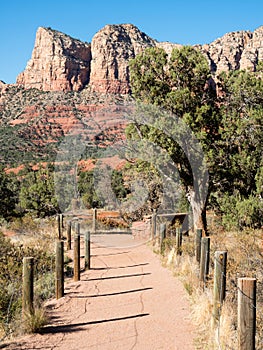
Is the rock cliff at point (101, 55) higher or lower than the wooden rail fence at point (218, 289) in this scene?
higher

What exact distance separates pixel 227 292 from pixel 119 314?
1.73 m

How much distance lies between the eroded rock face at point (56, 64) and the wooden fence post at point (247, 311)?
104 m

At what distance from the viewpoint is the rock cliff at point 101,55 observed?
11006cm

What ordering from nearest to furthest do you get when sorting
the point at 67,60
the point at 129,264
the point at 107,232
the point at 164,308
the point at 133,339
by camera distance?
the point at 133,339, the point at 164,308, the point at 129,264, the point at 107,232, the point at 67,60

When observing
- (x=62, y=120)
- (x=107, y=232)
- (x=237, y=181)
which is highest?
(x=62, y=120)

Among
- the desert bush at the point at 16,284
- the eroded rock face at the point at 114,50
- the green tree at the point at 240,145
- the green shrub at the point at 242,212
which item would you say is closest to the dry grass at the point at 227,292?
the green shrub at the point at 242,212

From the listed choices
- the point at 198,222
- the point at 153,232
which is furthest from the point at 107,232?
the point at 198,222

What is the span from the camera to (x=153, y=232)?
16.5 m

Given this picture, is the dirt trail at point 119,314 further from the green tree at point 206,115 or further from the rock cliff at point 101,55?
the rock cliff at point 101,55

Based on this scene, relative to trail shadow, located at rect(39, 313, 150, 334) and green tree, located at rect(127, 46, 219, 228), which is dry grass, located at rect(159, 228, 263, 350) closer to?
trail shadow, located at rect(39, 313, 150, 334)

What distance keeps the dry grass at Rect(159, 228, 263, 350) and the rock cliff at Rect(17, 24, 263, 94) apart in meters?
96.8

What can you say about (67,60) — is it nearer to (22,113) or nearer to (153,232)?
(22,113)

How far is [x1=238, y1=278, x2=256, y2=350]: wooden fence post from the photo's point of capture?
402cm

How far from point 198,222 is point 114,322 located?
9.59 meters
